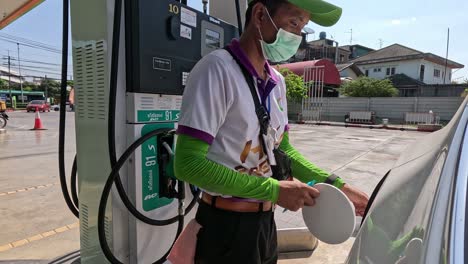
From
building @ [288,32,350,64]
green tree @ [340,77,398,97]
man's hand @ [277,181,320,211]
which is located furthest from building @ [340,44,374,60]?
man's hand @ [277,181,320,211]

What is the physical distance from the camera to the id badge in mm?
1283

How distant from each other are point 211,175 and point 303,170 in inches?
23.4

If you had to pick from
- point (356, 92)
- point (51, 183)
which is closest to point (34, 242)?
point (51, 183)

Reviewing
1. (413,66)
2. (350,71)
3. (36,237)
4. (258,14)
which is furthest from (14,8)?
(413,66)

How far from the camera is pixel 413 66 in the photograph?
3225cm

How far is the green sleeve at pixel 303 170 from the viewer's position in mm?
1506

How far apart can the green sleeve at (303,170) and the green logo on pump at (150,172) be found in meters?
0.75

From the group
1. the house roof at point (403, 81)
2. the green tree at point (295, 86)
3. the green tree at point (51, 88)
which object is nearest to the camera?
the green tree at point (295, 86)

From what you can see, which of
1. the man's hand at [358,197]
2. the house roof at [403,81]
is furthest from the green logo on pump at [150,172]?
the house roof at [403,81]

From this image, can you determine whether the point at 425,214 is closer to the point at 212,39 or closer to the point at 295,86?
the point at 212,39

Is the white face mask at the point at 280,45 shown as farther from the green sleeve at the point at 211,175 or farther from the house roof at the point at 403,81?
the house roof at the point at 403,81

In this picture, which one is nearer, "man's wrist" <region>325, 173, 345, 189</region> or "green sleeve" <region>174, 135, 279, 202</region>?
"green sleeve" <region>174, 135, 279, 202</region>

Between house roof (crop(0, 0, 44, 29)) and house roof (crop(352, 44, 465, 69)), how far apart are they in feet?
111

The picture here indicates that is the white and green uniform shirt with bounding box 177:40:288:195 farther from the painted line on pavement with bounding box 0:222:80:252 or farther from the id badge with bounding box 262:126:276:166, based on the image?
the painted line on pavement with bounding box 0:222:80:252
